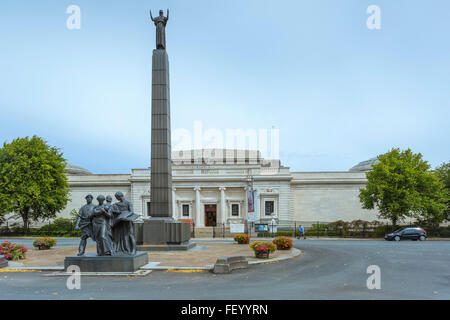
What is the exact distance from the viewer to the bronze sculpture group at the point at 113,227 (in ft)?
40.6

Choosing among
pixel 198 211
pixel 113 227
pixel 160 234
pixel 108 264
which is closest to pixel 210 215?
pixel 198 211

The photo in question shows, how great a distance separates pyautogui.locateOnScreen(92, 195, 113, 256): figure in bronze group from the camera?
1234 centimetres

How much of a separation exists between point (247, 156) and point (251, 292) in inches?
2121

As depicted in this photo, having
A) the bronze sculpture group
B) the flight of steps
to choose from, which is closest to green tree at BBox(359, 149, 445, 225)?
the flight of steps

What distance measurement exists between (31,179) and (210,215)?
23.0 meters

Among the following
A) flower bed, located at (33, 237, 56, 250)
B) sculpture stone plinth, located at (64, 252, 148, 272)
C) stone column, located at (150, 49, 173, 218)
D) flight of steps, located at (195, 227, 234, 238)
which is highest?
stone column, located at (150, 49, 173, 218)

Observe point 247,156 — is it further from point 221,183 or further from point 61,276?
point 61,276

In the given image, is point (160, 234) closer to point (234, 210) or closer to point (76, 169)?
point (234, 210)

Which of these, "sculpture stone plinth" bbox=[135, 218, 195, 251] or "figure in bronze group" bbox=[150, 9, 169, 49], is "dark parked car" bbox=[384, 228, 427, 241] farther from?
"figure in bronze group" bbox=[150, 9, 169, 49]

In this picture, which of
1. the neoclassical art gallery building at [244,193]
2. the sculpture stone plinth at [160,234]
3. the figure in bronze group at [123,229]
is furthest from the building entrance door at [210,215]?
the figure in bronze group at [123,229]

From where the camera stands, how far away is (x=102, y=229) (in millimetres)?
12344

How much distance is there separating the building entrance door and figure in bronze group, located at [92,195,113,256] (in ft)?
126

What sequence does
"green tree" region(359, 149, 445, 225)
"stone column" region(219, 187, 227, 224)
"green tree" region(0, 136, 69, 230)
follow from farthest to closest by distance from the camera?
"stone column" region(219, 187, 227, 224) → "green tree" region(0, 136, 69, 230) → "green tree" region(359, 149, 445, 225)
